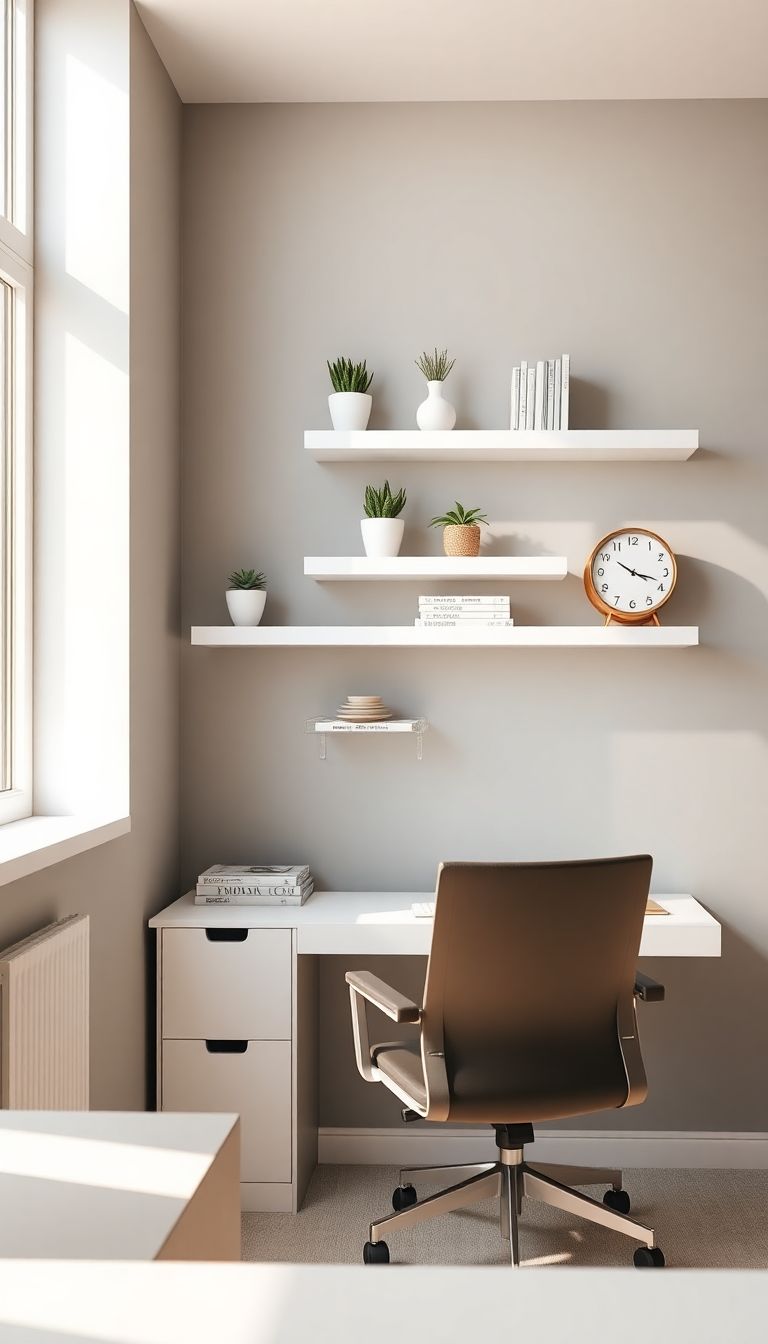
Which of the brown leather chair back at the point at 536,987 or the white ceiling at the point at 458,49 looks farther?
the white ceiling at the point at 458,49

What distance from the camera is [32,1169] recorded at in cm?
72

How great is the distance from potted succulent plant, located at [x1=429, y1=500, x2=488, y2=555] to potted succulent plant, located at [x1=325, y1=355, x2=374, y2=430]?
0.36 metres

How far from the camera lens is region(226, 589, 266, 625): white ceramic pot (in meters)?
2.99

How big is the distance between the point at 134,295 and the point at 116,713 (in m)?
1.02

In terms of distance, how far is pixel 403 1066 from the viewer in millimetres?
2355

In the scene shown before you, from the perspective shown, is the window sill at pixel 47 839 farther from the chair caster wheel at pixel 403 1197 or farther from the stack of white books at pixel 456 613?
the chair caster wheel at pixel 403 1197

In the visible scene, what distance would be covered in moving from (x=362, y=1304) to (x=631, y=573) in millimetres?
2702

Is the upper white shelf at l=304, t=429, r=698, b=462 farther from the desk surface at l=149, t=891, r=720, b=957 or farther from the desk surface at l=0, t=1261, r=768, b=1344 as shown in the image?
the desk surface at l=0, t=1261, r=768, b=1344

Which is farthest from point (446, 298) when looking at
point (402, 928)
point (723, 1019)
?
point (723, 1019)

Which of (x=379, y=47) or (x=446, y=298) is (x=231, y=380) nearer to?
(x=446, y=298)

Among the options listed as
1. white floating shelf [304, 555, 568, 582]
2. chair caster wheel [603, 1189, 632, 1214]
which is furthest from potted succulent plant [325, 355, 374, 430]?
chair caster wheel [603, 1189, 632, 1214]

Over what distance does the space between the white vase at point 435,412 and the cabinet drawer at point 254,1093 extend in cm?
166

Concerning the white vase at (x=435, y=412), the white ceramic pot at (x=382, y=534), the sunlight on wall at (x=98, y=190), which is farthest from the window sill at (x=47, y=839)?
the white vase at (x=435, y=412)

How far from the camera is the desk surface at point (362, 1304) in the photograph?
41 cm
